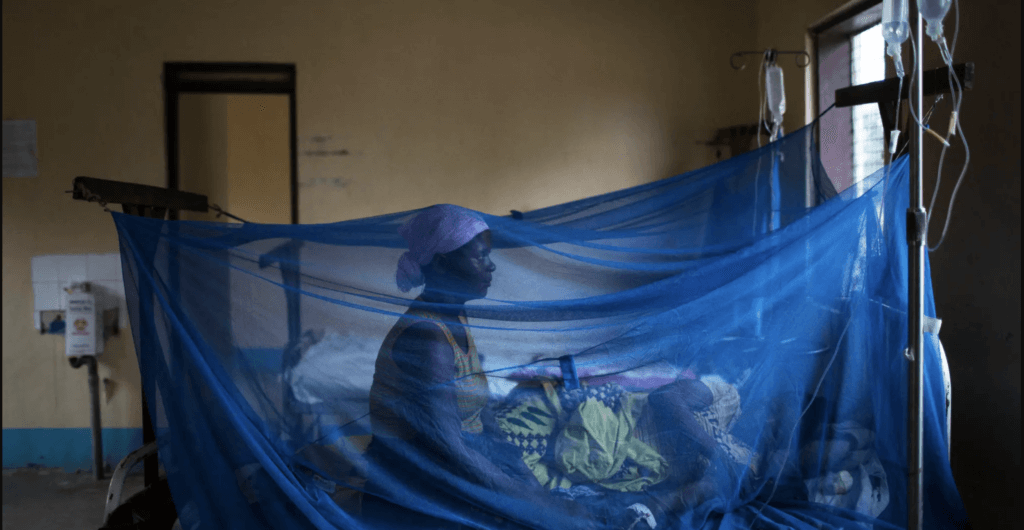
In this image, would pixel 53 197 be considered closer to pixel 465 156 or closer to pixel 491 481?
pixel 465 156

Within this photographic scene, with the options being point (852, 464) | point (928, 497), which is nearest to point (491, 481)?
point (852, 464)

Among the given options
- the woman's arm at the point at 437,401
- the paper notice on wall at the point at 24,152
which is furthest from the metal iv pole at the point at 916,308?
the paper notice on wall at the point at 24,152

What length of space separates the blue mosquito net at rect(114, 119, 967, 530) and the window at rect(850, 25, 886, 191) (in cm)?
96

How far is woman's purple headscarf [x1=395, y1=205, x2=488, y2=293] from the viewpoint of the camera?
1.54 m

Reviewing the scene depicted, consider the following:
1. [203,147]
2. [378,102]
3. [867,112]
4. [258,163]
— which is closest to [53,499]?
[203,147]

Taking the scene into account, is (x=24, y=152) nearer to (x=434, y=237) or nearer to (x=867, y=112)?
(x=434, y=237)

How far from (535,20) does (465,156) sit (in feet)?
2.41

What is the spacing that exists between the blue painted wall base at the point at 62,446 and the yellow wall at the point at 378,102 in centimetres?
5

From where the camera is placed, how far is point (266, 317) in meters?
1.53

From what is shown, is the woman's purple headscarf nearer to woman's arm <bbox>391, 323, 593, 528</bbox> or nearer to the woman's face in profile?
the woman's face in profile

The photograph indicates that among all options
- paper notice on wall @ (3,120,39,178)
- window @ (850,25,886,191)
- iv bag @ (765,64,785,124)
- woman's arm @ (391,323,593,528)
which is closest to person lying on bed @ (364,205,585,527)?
woman's arm @ (391,323,593,528)

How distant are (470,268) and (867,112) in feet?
5.81

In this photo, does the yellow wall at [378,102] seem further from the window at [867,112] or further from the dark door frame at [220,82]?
the window at [867,112]

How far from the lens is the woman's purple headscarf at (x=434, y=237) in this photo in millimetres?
1539
